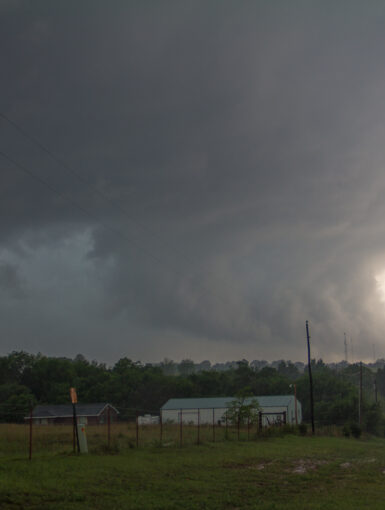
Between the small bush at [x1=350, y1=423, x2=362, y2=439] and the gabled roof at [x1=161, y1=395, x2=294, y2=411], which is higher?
the gabled roof at [x1=161, y1=395, x2=294, y2=411]

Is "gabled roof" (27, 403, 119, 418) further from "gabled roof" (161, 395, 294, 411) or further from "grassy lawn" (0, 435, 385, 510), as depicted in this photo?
"grassy lawn" (0, 435, 385, 510)

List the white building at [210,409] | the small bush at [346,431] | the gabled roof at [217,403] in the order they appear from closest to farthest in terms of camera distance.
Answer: the small bush at [346,431]
the white building at [210,409]
the gabled roof at [217,403]

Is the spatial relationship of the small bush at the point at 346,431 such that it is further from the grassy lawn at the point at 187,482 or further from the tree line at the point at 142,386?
the grassy lawn at the point at 187,482

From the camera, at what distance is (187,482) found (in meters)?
16.1

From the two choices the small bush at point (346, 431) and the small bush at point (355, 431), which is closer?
the small bush at point (346, 431)

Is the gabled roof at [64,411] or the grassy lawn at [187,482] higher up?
the grassy lawn at [187,482]

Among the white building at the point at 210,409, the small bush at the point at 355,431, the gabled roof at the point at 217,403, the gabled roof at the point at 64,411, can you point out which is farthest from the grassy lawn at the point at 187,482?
the gabled roof at the point at 217,403

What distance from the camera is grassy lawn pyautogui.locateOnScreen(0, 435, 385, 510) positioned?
12.7m

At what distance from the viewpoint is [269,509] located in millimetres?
12141

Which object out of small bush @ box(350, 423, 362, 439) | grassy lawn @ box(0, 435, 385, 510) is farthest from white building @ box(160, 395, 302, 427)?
grassy lawn @ box(0, 435, 385, 510)

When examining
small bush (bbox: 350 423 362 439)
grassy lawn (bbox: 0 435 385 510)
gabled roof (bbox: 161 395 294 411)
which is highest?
grassy lawn (bbox: 0 435 385 510)

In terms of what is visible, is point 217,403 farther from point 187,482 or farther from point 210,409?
point 187,482

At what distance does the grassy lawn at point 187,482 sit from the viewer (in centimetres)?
1266

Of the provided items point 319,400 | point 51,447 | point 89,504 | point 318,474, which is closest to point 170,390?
point 319,400
